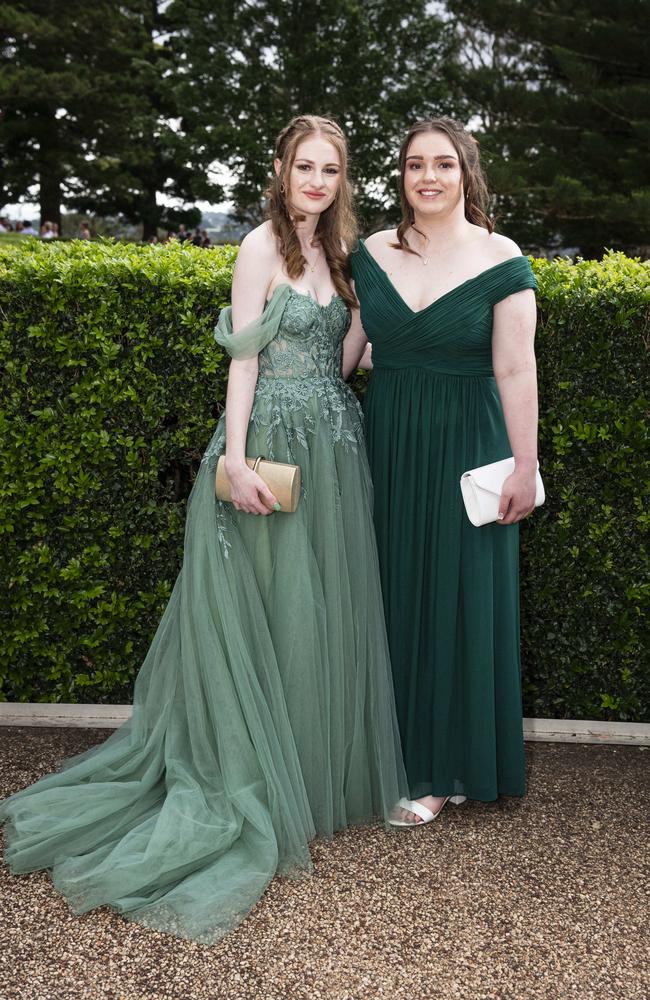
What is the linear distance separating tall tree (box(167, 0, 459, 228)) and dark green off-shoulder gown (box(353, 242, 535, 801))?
22.3 m

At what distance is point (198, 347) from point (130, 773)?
5.52ft

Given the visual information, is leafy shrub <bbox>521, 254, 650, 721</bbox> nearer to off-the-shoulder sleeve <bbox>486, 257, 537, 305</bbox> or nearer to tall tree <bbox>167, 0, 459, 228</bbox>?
off-the-shoulder sleeve <bbox>486, 257, 537, 305</bbox>

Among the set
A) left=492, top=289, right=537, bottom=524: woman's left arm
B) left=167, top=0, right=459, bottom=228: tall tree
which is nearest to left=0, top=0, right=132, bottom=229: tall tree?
left=167, top=0, right=459, bottom=228: tall tree

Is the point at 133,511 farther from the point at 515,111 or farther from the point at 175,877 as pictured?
the point at 515,111

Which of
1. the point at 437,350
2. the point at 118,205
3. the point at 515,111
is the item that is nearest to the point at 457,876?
the point at 437,350

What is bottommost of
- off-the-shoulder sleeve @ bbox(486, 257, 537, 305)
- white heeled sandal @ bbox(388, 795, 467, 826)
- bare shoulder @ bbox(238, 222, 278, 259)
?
white heeled sandal @ bbox(388, 795, 467, 826)

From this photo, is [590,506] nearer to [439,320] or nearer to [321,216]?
[439,320]

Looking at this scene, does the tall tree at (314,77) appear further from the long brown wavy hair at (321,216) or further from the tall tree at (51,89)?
the long brown wavy hair at (321,216)

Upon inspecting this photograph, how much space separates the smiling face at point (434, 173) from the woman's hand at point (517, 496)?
2.90ft

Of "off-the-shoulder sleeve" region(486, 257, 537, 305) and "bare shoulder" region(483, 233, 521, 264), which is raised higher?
"bare shoulder" region(483, 233, 521, 264)

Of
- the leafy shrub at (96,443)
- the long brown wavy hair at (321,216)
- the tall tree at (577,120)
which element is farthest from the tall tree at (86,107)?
the long brown wavy hair at (321,216)

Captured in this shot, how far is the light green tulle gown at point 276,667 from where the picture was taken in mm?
3004

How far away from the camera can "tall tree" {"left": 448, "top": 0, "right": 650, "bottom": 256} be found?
64.1ft

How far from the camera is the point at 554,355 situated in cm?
385
